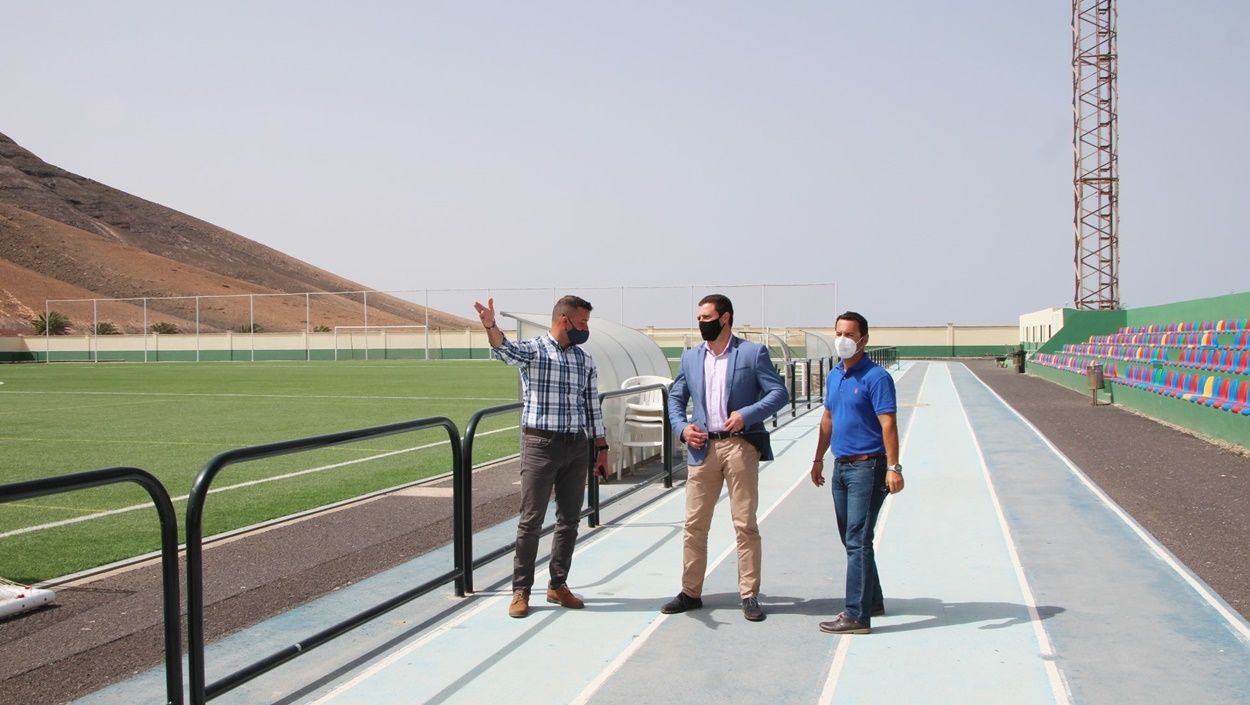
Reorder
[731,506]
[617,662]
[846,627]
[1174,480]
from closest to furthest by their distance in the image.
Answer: [617,662]
[846,627]
[731,506]
[1174,480]

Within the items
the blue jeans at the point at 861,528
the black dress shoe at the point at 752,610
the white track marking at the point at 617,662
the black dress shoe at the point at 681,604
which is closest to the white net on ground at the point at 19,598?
the white track marking at the point at 617,662

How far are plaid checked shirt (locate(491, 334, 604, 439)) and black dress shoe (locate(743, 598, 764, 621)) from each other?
1342 millimetres

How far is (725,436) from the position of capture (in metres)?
5.89

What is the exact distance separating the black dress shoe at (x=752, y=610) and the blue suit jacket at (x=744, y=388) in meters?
0.80

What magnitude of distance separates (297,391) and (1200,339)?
22370 millimetres

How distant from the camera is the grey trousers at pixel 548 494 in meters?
5.95

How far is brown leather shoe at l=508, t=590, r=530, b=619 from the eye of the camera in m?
5.87

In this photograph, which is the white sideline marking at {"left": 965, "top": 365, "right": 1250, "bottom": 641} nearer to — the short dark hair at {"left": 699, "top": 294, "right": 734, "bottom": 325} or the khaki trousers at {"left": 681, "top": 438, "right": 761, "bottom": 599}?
the khaki trousers at {"left": 681, "top": 438, "right": 761, "bottom": 599}

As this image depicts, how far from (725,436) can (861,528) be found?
0.89 meters

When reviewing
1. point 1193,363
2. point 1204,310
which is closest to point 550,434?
point 1193,363

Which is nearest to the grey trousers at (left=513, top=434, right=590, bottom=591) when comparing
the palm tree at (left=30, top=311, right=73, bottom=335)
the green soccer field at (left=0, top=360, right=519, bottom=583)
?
the green soccer field at (left=0, top=360, right=519, bottom=583)

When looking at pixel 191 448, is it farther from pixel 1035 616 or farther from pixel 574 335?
pixel 1035 616

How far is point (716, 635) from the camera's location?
217 inches

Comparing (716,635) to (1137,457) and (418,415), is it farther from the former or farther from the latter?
(418,415)
